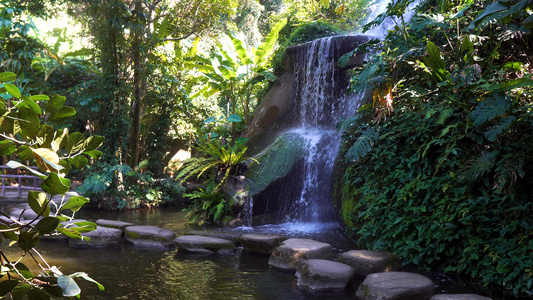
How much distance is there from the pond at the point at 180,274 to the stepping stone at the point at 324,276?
0.11 m

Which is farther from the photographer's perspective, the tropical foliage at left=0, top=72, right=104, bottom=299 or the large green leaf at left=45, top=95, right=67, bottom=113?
the large green leaf at left=45, top=95, right=67, bottom=113

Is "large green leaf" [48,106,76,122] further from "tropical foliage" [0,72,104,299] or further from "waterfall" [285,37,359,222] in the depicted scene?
"waterfall" [285,37,359,222]

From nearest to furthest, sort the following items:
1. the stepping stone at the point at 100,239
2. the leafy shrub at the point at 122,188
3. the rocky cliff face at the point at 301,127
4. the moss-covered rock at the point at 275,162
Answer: the stepping stone at the point at 100,239 → the moss-covered rock at the point at 275,162 → the rocky cliff face at the point at 301,127 → the leafy shrub at the point at 122,188

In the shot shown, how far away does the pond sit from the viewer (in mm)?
4699

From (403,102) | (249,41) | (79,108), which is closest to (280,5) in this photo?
(249,41)

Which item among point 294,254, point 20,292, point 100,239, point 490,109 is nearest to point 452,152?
point 490,109

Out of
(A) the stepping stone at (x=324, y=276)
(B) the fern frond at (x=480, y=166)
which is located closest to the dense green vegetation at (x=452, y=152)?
(B) the fern frond at (x=480, y=166)

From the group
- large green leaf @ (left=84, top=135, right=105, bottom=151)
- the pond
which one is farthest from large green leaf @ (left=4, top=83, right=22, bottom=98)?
the pond

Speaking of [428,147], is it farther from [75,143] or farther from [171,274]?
[75,143]

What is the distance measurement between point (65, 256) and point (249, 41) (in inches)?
689

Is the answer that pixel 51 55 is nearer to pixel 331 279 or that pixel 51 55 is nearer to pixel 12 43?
pixel 12 43

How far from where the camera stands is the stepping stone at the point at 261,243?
21.4 feet

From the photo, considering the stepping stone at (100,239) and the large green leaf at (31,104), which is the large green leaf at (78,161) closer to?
the large green leaf at (31,104)

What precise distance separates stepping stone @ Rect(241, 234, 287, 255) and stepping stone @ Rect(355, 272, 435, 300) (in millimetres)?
2066
